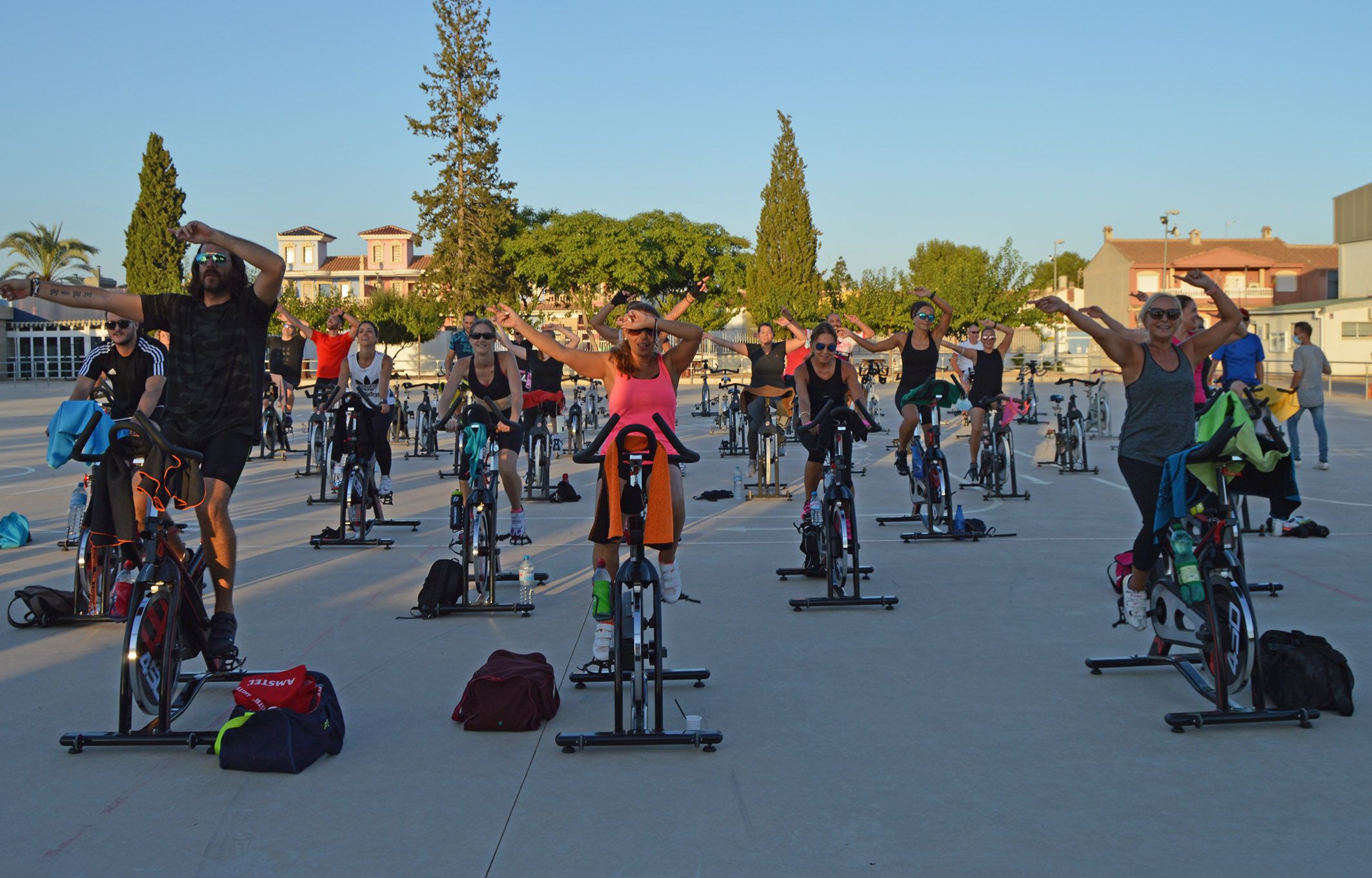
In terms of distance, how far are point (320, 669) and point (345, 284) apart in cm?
10499

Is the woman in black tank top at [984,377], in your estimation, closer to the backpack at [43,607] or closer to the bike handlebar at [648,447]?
the bike handlebar at [648,447]

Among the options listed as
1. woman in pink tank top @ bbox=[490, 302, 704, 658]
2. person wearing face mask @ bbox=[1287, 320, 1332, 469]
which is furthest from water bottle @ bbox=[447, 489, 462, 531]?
person wearing face mask @ bbox=[1287, 320, 1332, 469]

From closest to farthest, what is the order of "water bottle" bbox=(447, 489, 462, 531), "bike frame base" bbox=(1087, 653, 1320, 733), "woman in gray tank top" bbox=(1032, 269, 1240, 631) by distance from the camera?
"bike frame base" bbox=(1087, 653, 1320, 733), "woman in gray tank top" bbox=(1032, 269, 1240, 631), "water bottle" bbox=(447, 489, 462, 531)

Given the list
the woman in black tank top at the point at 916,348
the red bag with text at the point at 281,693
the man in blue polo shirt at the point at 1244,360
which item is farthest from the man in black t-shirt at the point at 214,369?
the man in blue polo shirt at the point at 1244,360

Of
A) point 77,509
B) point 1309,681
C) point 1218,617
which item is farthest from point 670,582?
point 77,509

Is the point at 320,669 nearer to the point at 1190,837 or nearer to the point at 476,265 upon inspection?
the point at 1190,837

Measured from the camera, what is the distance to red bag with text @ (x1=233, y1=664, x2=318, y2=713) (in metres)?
5.20

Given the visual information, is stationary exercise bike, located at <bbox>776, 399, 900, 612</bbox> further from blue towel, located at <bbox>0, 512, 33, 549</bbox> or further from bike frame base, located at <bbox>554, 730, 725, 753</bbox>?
blue towel, located at <bbox>0, 512, 33, 549</bbox>

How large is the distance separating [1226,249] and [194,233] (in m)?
86.3

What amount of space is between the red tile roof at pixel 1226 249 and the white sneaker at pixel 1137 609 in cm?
8188

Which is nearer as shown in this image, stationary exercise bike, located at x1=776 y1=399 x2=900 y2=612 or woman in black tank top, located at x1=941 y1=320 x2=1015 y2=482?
stationary exercise bike, located at x1=776 y1=399 x2=900 y2=612

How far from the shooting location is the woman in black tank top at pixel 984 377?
44.8 feet

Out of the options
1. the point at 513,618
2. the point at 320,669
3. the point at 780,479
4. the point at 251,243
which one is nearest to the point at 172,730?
the point at 320,669

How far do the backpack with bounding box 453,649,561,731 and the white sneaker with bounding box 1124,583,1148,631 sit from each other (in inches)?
115
